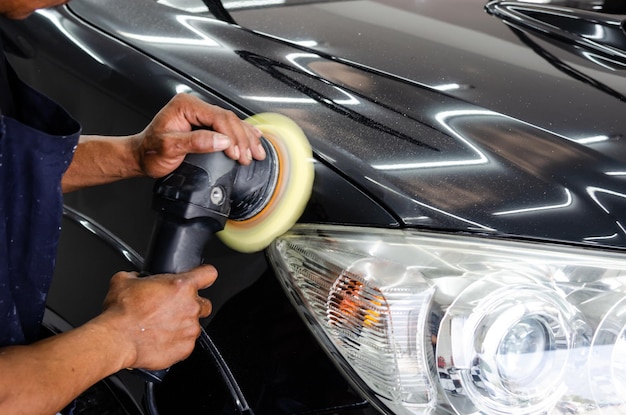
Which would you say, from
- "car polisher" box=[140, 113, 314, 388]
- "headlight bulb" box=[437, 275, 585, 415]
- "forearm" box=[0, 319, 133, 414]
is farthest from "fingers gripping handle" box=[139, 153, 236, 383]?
"headlight bulb" box=[437, 275, 585, 415]

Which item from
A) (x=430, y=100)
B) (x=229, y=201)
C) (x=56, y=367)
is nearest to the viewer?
(x=56, y=367)

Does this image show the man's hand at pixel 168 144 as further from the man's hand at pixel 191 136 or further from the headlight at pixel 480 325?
the headlight at pixel 480 325

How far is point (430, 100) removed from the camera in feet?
4.29

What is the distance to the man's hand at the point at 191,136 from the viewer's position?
44.8 inches

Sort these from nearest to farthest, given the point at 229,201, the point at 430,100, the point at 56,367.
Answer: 1. the point at 56,367
2. the point at 229,201
3. the point at 430,100

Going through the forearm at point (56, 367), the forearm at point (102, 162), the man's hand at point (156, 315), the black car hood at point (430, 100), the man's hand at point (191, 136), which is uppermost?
the black car hood at point (430, 100)

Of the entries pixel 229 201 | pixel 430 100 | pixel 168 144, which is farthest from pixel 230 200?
pixel 430 100

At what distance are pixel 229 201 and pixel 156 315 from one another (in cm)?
18

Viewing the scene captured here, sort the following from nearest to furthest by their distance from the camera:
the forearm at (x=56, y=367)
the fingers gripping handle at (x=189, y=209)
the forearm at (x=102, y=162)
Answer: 1. the forearm at (x=56, y=367)
2. the fingers gripping handle at (x=189, y=209)
3. the forearm at (x=102, y=162)

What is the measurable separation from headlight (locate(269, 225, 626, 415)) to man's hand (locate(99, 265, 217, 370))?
204mm

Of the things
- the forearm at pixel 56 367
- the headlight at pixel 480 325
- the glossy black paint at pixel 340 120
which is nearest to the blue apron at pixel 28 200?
the forearm at pixel 56 367

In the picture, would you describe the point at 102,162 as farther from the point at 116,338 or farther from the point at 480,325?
the point at 480,325

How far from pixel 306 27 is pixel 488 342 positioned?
0.74m

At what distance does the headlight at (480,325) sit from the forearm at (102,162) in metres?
0.41
